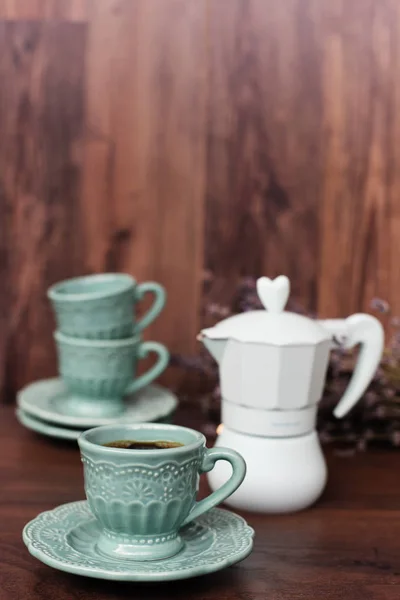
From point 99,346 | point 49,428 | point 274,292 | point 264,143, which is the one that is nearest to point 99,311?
point 99,346

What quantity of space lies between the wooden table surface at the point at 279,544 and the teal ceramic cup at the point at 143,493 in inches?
1.4

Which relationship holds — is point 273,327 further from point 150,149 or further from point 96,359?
point 150,149

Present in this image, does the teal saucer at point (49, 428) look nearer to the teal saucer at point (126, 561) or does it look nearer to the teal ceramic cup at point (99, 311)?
the teal ceramic cup at point (99, 311)

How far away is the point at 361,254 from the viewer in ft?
4.39

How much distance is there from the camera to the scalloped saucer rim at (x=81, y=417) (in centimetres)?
112

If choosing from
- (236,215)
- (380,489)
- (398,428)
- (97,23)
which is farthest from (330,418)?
(97,23)

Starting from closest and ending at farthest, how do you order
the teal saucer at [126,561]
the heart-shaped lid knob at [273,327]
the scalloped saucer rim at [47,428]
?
the teal saucer at [126,561]
the heart-shaped lid knob at [273,327]
the scalloped saucer rim at [47,428]

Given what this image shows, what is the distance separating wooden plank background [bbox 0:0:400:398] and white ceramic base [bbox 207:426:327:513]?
0.45 metres

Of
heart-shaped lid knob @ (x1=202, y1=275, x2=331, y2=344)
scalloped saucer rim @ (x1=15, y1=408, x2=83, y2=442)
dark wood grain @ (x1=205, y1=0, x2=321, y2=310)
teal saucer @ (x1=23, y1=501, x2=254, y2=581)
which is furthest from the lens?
dark wood grain @ (x1=205, y1=0, x2=321, y2=310)

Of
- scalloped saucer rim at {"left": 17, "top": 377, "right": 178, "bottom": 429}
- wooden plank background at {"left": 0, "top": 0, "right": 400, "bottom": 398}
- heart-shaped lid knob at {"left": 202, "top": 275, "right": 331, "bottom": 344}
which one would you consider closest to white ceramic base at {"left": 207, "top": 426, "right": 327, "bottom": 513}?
heart-shaped lid knob at {"left": 202, "top": 275, "right": 331, "bottom": 344}

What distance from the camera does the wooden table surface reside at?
28.4 inches

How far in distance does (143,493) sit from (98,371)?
414 millimetres

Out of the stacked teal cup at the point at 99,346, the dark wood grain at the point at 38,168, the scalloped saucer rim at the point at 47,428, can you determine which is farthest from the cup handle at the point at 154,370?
the dark wood grain at the point at 38,168

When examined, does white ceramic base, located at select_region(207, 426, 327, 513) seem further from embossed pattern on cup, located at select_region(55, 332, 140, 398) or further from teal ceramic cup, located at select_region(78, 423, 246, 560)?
embossed pattern on cup, located at select_region(55, 332, 140, 398)
